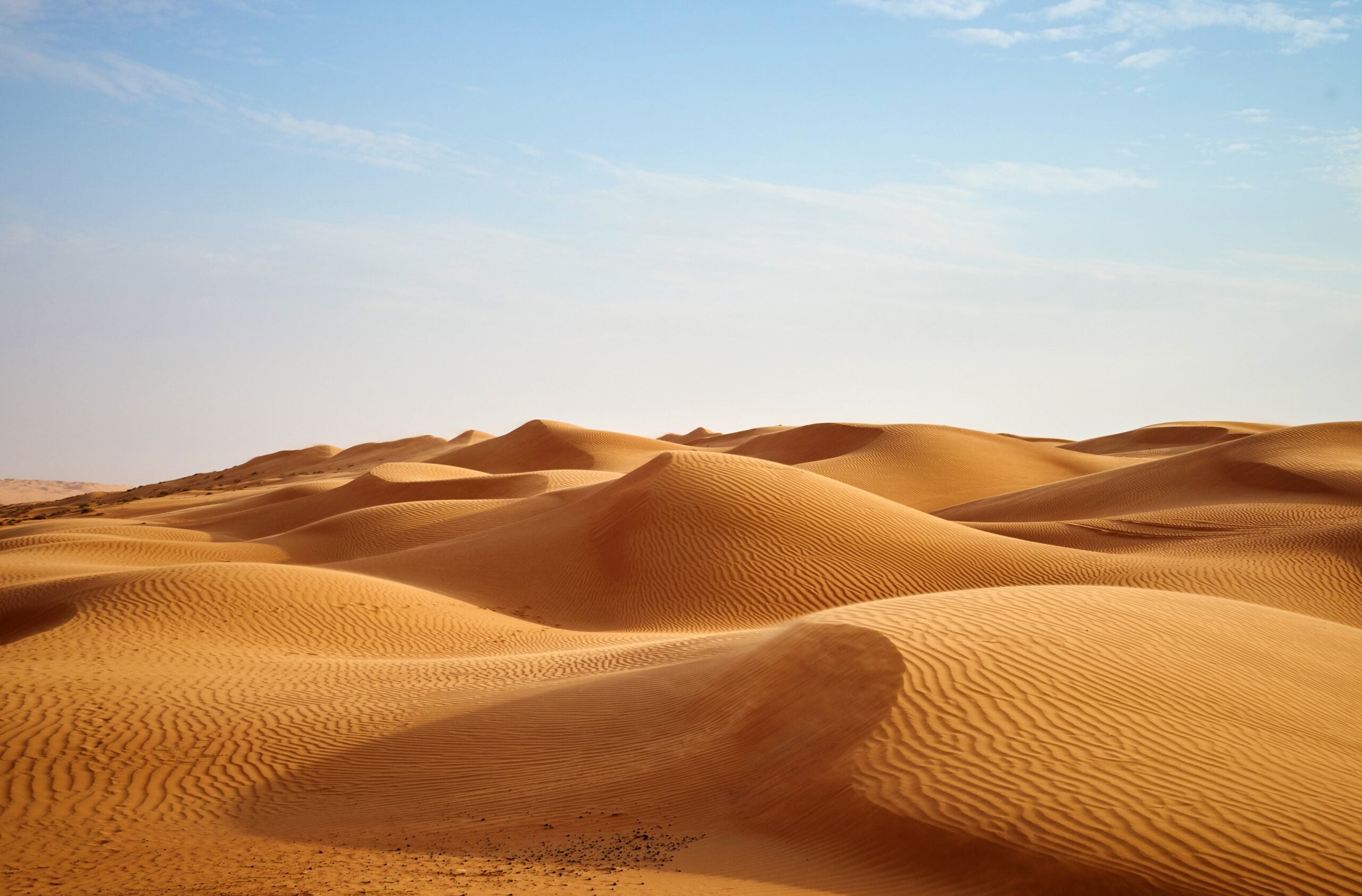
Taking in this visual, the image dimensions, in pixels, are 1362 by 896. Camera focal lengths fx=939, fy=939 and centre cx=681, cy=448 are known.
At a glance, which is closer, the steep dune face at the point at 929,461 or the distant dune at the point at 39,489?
the steep dune face at the point at 929,461

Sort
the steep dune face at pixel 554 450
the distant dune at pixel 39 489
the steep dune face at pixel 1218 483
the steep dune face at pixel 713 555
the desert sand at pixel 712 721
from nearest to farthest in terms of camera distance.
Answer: the desert sand at pixel 712 721, the steep dune face at pixel 713 555, the steep dune face at pixel 1218 483, the steep dune face at pixel 554 450, the distant dune at pixel 39 489

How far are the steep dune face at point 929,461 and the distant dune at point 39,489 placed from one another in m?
108

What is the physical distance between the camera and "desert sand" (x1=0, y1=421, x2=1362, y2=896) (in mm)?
6184

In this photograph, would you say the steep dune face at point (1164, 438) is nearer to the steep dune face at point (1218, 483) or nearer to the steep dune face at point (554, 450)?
the steep dune face at point (1218, 483)

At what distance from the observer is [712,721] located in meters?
9.09

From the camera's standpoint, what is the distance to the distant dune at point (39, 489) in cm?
12462

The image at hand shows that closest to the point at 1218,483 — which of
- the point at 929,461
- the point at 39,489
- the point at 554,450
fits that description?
the point at 929,461

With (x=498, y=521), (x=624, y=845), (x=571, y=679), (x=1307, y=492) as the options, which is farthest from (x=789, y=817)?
(x=1307, y=492)

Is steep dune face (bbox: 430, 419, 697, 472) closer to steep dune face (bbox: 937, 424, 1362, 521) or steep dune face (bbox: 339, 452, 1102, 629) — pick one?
steep dune face (bbox: 937, 424, 1362, 521)

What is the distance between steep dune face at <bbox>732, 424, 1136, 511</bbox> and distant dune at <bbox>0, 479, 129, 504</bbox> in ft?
355

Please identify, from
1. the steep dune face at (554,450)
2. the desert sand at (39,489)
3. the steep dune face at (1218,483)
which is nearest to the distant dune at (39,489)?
the desert sand at (39,489)

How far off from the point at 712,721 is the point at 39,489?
158912mm

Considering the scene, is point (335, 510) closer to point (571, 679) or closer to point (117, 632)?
point (117, 632)

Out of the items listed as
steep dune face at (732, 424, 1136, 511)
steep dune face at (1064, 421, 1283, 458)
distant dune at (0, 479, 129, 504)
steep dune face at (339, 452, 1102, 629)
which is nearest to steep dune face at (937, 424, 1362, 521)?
steep dune face at (732, 424, 1136, 511)
